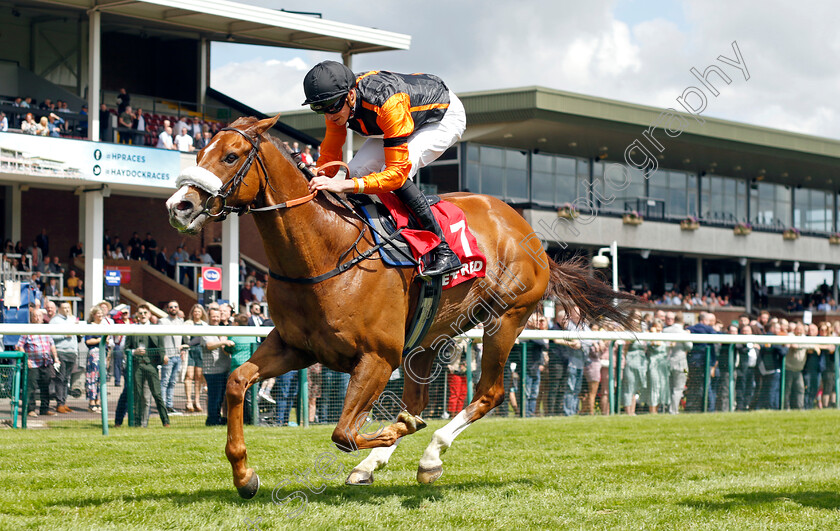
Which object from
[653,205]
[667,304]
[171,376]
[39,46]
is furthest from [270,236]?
[653,205]

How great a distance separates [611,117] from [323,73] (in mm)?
23900

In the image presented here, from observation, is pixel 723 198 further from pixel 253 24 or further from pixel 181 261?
pixel 181 261

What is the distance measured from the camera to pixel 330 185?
4.55m

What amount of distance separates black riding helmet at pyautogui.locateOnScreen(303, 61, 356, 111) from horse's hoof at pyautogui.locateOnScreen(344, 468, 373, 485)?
1968 mm

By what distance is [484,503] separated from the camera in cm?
476

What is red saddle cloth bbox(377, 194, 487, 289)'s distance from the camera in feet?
15.9

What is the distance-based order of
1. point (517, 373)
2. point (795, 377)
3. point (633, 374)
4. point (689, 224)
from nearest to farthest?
point (517, 373)
point (633, 374)
point (795, 377)
point (689, 224)

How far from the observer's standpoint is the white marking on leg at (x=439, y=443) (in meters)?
5.18

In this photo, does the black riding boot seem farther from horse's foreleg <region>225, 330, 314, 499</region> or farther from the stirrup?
horse's foreleg <region>225, 330, 314, 499</region>

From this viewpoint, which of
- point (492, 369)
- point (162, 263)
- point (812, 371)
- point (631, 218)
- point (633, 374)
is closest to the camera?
point (492, 369)

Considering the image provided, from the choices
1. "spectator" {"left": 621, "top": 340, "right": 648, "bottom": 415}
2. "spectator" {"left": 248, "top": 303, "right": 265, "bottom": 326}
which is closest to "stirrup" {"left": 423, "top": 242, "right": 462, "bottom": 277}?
"spectator" {"left": 248, "top": 303, "right": 265, "bottom": 326}

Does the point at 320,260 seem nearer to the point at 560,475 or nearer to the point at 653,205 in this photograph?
the point at 560,475

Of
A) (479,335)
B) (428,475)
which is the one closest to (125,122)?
(479,335)

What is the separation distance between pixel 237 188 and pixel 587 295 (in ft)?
10.3
